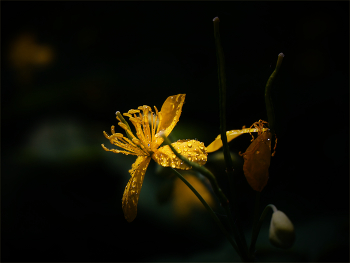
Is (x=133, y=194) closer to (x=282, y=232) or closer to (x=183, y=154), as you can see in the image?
(x=183, y=154)

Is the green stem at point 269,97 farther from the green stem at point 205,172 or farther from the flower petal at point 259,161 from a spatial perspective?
the green stem at point 205,172

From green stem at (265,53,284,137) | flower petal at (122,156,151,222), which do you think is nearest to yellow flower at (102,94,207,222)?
flower petal at (122,156,151,222)

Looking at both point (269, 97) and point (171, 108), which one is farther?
point (171, 108)

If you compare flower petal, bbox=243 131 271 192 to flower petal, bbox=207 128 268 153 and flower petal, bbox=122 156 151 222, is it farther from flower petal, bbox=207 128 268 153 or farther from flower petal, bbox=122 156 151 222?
flower petal, bbox=122 156 151 222

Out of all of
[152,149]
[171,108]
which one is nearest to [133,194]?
[152,149]

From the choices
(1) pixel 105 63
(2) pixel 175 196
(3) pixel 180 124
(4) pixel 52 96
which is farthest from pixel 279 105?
(4) pixel 52 96

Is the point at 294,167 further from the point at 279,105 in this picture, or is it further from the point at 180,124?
the point at 180,124
